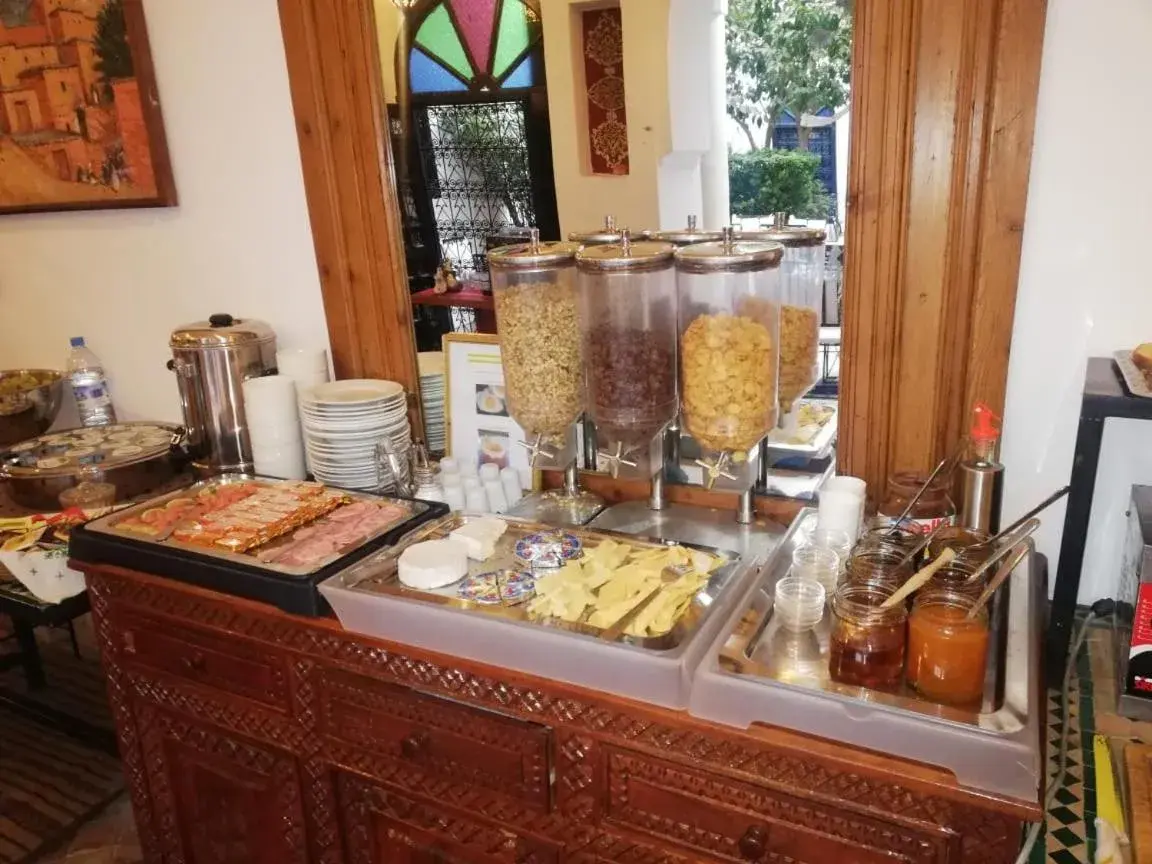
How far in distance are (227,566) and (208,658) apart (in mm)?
210

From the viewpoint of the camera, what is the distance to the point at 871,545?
1129mm

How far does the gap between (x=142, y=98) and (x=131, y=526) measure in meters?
0.99

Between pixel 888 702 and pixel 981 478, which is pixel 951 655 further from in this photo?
pixel 981 478

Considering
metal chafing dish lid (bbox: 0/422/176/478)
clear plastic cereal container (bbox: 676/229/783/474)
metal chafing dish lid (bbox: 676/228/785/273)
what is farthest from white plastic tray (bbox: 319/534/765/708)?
metal chafing dish lid (bbox: 0/422/176/478)

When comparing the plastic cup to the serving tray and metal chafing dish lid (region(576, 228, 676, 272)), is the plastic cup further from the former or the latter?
the serving tray

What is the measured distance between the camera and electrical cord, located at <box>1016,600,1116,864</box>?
0.92 metres

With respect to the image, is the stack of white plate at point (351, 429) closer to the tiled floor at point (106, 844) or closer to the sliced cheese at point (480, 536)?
the sliced cheese at point (480, 536)

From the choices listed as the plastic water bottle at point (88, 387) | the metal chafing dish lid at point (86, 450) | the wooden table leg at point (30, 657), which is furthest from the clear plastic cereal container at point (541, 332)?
the wooden table leg at point (30, 657)

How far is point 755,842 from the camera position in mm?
1034

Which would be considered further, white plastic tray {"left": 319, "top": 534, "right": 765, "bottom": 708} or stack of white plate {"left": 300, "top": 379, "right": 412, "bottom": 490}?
stack of white plate {"left": 300, "top": 379, "right": 412, "bottom": 490}

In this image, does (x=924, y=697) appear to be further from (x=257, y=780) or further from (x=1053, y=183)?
(x=257, y=780)

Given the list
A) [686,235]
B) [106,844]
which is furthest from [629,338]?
[106,844]

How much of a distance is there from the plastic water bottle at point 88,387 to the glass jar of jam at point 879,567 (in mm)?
1863

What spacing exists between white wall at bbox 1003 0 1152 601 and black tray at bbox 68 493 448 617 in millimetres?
952
